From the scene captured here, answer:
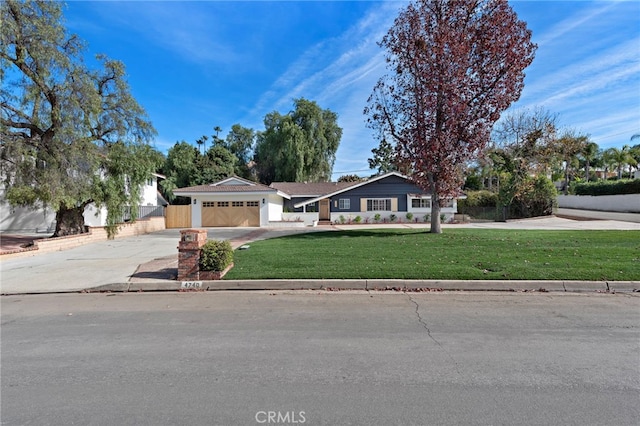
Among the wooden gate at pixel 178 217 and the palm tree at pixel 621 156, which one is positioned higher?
the palm tree at pixel 621 156

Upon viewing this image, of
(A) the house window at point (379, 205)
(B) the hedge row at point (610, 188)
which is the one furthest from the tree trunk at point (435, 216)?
(B) the hedge row at point (610, 188)

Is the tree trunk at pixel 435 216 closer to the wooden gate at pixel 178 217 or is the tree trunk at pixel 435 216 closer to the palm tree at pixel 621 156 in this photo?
the wooden gate at pixel 178 217

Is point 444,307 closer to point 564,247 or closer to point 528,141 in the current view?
point 564,247

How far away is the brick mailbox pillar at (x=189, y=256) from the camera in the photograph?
327 inches

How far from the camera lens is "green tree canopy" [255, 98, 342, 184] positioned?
42.5 m

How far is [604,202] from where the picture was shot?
33.6 meters

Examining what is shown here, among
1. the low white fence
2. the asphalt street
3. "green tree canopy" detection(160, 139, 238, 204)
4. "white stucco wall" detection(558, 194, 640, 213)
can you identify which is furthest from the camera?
"green tree canopy" detection(160, 139, 238, 204)

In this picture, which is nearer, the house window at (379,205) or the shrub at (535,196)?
the shrub at (535,196)

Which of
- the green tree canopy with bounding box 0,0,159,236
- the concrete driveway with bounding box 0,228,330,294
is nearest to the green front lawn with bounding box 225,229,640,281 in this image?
the concrete driveway with bounding box 0,228,330,294

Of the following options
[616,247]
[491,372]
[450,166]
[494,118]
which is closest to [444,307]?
[491,372]

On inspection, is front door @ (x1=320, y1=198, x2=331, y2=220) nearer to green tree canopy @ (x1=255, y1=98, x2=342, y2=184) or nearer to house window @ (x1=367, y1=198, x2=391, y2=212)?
house window @ (x1=367, y1=198, x2=391, y2=212)

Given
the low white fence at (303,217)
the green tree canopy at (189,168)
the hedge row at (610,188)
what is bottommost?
the low white fence at (303,217)

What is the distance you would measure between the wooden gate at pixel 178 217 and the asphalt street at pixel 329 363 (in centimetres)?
2344

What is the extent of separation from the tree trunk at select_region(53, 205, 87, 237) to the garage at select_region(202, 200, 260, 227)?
11736 millimetres
